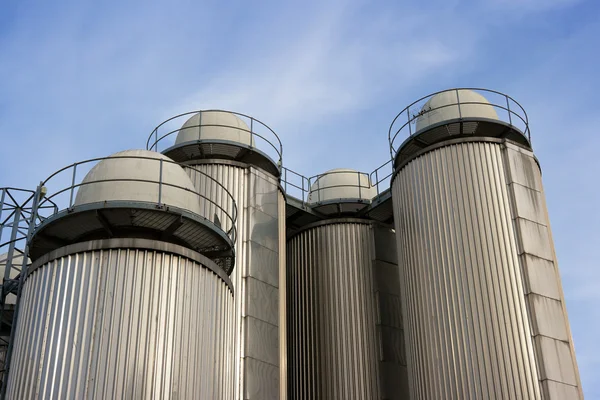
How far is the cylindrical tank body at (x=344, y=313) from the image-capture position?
32.9 metres

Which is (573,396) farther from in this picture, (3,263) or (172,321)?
(3,263)

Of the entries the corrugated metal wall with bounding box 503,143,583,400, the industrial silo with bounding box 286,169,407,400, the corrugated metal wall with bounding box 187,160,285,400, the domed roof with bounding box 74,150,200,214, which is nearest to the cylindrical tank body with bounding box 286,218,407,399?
the industrial silo with bounding box 286,169,407,400

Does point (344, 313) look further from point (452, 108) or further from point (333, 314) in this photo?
point (452, 108)

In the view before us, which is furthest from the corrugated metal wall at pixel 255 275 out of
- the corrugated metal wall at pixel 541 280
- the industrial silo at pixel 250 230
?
the corrugated metal wall at pixel 541 280

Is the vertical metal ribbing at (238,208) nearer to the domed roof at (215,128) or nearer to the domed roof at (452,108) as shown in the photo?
the domed roof at (215,128)

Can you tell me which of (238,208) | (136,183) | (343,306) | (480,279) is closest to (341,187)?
(343,306)

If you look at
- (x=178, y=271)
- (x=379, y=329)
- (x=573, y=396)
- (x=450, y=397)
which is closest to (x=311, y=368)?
(x=379, y=329)

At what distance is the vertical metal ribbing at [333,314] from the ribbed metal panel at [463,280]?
387 centimetres

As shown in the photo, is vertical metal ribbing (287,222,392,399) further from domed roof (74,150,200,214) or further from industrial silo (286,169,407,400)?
domed roof (74,150,200,214)

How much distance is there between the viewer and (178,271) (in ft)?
67.1

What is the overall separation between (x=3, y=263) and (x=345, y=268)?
586 inches

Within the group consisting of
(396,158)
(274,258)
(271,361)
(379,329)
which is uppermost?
(396,158)

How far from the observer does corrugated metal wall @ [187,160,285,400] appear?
1094 inches

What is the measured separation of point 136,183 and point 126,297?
379 centimetres
